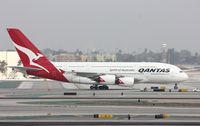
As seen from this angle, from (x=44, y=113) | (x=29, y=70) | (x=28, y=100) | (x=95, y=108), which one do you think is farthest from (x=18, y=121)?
(x=29, y=70)

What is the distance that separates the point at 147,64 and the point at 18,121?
43.2 metres

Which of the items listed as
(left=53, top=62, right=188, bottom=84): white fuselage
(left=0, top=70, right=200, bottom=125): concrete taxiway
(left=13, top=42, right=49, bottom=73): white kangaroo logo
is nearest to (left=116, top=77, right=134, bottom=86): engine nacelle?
(left=53, top=62, right=188, bottom=84): white fuselage

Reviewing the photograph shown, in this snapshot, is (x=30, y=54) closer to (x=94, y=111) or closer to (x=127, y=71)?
(x=127, y=71)

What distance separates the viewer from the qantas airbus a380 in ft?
236

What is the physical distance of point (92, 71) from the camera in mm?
74875

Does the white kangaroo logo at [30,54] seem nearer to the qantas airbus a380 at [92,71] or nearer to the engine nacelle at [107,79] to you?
the qantas airbus a380 at [92,71]

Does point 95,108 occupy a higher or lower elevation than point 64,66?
lower

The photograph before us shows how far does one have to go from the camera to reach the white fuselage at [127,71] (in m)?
74.5

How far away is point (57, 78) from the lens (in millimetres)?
73688

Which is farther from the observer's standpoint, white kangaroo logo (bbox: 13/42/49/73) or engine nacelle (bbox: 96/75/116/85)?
engine nacelle (bbox: 96/75/116/85)

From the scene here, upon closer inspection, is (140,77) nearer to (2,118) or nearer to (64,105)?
(64,105)

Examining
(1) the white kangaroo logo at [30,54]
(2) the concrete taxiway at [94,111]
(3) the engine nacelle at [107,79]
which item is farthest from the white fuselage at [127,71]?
(2) the concrete taxiway at [94,111]

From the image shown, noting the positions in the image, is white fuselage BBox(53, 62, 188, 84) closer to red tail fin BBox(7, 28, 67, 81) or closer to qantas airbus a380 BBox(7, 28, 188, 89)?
qantas airbus a380 BBox(7, 28, 188, 89)

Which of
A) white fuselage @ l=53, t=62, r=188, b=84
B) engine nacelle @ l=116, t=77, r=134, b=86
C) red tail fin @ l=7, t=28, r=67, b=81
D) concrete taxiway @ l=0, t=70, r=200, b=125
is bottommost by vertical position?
concrete taxiway @ l=0, t=70, r=200, b=125
